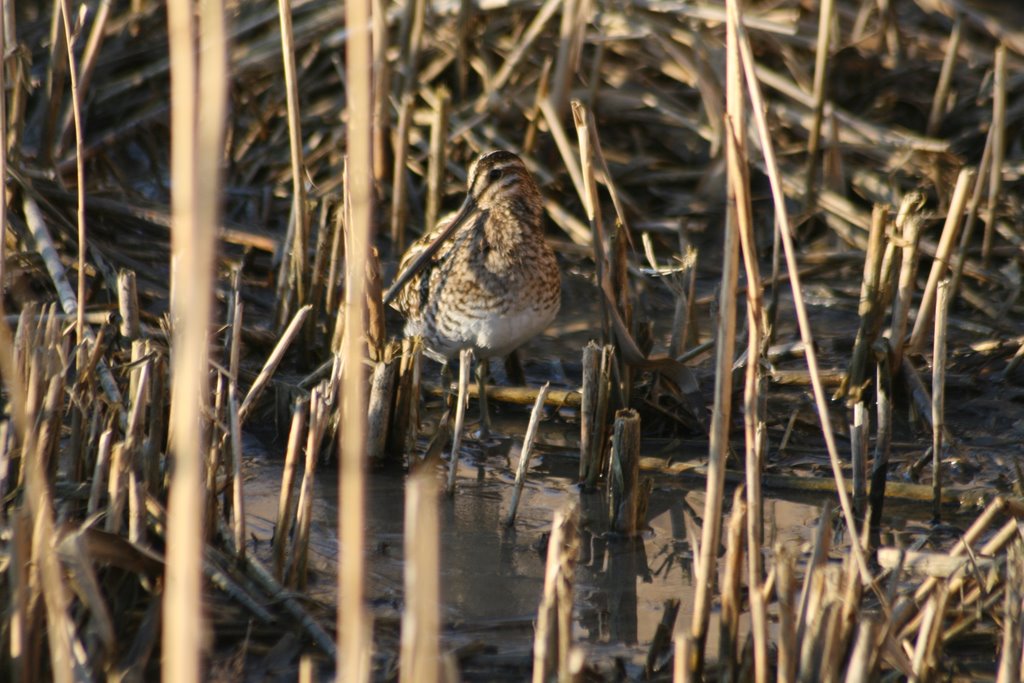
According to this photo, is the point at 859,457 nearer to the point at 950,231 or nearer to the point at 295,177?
the point at 950,231

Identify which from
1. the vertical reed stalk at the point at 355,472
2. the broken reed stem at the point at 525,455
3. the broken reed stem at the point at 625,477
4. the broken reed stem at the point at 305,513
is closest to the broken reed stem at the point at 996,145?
the broken reed stem at the point at 625,477

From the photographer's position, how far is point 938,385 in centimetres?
381

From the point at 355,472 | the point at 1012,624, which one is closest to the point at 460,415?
the point at 1012,624

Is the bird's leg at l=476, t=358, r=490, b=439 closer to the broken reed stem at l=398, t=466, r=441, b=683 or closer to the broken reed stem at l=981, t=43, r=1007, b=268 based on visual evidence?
the broken reed stem at l=981, t=43, r=1007, b=268

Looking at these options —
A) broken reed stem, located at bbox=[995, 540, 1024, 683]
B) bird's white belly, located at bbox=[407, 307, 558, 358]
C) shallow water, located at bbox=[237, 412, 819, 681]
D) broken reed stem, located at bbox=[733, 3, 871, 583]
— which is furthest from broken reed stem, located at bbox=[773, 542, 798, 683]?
bird's white belly, located at bbox=[407, 307, 558, 358]

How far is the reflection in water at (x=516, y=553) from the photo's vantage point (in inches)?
128

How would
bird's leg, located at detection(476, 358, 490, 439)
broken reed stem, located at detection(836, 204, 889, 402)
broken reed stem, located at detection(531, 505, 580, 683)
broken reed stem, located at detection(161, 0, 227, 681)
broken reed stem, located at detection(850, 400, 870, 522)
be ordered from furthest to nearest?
bird's leg, located at detection(476, 358, 490, 439) → broken reed stem, located at detection(836, 204, 889, 402) → broken reed stem, located at detection(850, 400, 870, 522) → broken reed stem, located at detection(531, 505, 580, 683) → broken reed stem, located at detection(161, 0, 227, 681)

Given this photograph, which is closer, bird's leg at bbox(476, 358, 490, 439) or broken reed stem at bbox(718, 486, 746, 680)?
broken reed stem at bbox(718, 486, 746, 680)

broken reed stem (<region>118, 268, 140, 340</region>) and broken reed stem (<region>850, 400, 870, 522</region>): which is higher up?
broken reed stem (<region>118, 268, 140, 340</region>)

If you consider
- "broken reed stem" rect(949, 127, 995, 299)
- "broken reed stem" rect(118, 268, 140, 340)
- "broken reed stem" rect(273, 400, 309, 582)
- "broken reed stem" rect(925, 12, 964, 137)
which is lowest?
"broken reed stem" rect(273, 400, 309, 582)

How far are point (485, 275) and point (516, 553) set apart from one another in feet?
4.56

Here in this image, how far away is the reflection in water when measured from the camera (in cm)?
325

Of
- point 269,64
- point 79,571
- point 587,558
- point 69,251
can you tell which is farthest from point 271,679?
point 269,64

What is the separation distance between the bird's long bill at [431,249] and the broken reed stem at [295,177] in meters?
0.36
